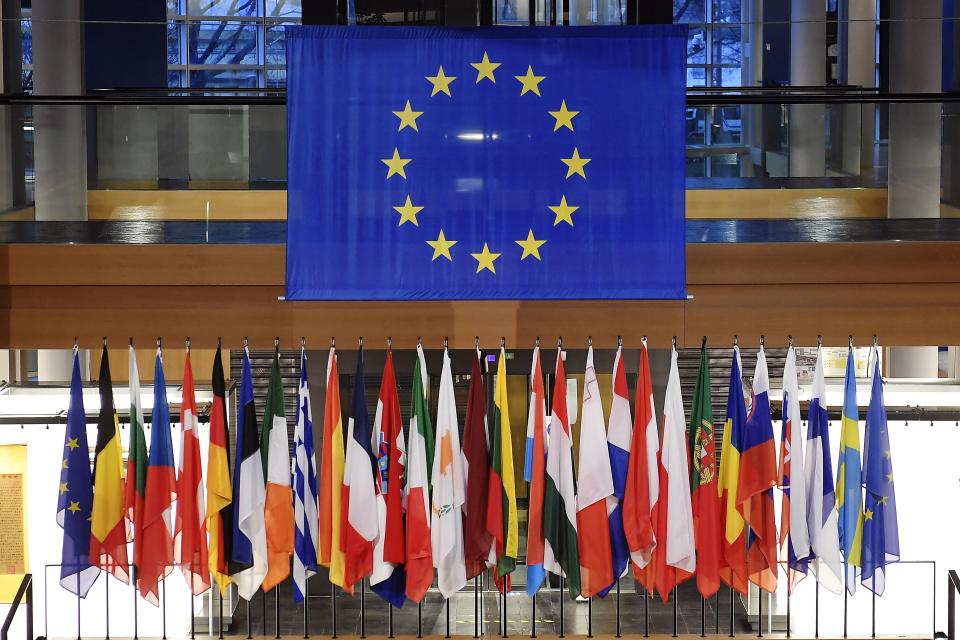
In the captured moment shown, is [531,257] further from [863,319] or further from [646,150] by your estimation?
[863,319]

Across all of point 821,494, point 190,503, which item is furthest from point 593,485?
point 190,503

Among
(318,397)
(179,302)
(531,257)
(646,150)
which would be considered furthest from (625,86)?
(318,397)

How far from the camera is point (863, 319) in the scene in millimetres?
7070

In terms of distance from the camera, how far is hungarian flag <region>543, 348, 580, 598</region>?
22.2 feet

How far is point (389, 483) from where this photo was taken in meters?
6.80

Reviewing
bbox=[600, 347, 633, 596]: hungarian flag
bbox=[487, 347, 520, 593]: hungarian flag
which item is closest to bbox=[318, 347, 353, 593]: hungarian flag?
bbox=[487, 347, 520, 593]: hungarian flag

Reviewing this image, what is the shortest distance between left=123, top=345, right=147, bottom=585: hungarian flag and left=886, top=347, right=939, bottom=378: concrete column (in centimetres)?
525

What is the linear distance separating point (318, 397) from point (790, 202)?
139 inches

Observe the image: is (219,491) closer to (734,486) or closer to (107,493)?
(107,493)

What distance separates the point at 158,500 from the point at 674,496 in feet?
9.47

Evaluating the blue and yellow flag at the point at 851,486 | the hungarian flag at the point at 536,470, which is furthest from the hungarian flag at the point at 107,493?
the blue and yellow flag at the point at 851,486

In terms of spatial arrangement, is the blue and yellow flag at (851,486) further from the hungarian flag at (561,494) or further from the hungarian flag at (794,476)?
the hungarian flag at (561,494)

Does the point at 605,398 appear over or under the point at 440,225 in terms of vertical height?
under

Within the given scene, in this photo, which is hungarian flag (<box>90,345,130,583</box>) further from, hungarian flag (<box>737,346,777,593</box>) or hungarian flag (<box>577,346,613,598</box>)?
hungarian flag (<box>737,346,777,593</box>)
